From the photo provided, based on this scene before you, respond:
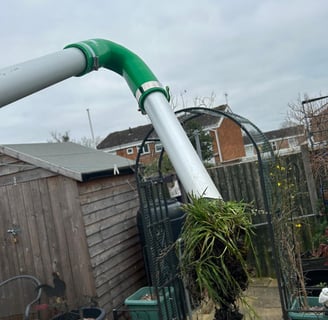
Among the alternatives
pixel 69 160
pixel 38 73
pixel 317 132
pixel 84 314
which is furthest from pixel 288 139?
pixel 38 73

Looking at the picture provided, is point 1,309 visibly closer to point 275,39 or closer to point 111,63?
point 111,63

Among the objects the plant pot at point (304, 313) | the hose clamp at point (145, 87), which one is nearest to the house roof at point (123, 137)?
the plant pot at point (304, 313)

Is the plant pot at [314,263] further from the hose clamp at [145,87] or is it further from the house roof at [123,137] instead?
the house roof at [123,137]

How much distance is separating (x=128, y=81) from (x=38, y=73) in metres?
0.81

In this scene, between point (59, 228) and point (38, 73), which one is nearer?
point (38, 73)

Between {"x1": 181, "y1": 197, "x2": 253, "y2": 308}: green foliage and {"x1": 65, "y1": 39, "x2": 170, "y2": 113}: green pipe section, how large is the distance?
72 cm

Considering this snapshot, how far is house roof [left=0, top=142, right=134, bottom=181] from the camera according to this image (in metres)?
3.87

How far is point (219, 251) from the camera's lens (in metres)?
1.66

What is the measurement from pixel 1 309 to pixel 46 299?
0.66 metres

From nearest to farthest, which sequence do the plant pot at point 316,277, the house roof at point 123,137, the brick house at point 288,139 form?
the plant pot at point 316,277 → the brick house at point 288,139 → the house roof at point 123,137

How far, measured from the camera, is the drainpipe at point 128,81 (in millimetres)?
1328

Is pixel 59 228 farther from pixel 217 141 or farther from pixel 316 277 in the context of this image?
pixel 217 141

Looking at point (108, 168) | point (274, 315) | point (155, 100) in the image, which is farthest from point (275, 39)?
point (155, 100)

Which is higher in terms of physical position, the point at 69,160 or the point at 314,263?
the point at 69,160
